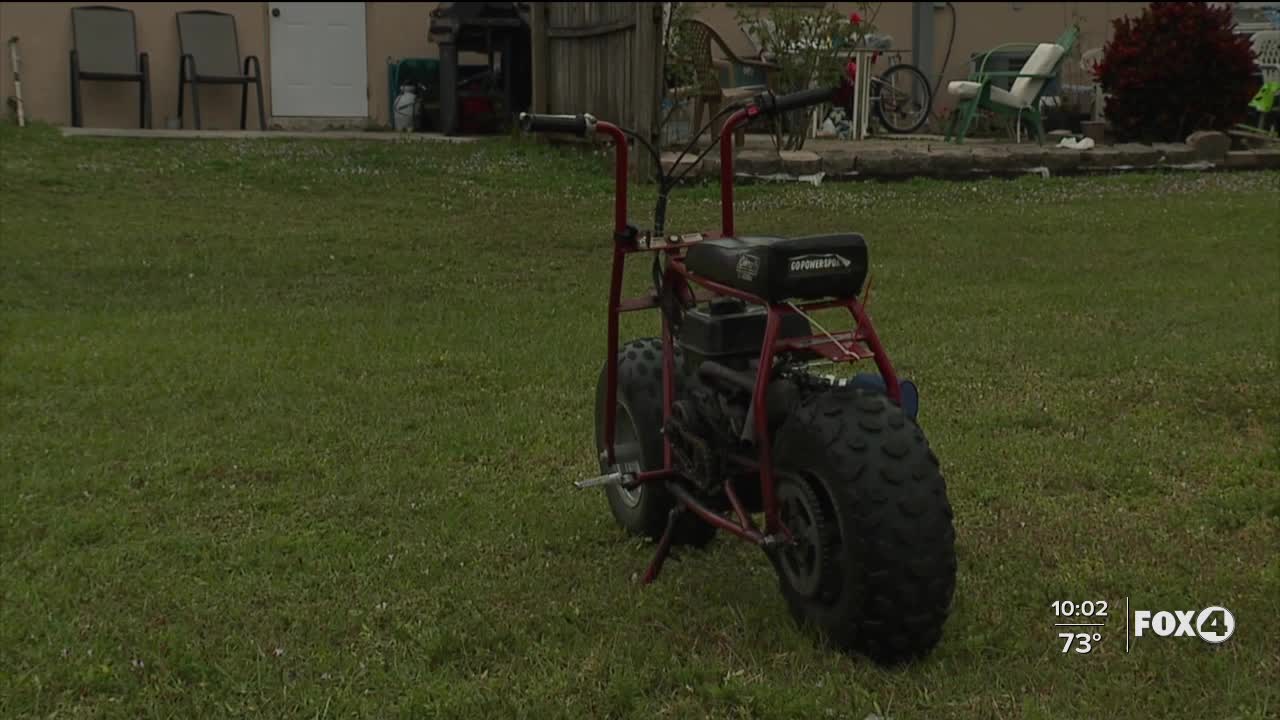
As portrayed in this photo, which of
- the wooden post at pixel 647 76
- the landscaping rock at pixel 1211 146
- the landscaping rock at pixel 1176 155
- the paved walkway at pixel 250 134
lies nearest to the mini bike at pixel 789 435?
the wooden post at pixel 647 76

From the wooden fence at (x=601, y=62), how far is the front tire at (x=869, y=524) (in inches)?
301

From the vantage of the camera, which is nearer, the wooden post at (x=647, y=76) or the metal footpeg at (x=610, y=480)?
the metal footpeg at (x=610, y=480)

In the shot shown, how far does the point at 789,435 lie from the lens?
3.02 meters

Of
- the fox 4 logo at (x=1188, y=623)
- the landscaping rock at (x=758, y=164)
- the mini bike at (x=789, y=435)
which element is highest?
the landscaping rock at (x=758, y=164)

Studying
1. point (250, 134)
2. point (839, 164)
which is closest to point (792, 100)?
point (839, 164)

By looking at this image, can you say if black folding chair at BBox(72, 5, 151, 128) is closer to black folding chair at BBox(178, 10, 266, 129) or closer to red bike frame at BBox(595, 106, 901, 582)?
black folding chair at BBox(178, 10, 266, 129)

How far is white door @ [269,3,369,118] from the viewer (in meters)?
16.4

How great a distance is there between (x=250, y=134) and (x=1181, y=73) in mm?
9234

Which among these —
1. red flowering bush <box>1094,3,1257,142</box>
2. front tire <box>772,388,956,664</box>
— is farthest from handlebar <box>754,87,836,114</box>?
red flowering bush <box>1094,3,1257,142</box>

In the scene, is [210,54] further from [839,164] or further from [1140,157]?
[1140,157]

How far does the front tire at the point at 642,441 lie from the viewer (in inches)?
146

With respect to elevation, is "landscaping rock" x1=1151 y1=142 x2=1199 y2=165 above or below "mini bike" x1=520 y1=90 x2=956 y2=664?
above

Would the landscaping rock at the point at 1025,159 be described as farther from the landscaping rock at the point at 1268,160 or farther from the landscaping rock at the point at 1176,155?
the landscaping rock at the point at 1268,160

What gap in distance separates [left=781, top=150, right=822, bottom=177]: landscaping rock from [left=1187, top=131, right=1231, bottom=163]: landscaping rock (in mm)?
3465
